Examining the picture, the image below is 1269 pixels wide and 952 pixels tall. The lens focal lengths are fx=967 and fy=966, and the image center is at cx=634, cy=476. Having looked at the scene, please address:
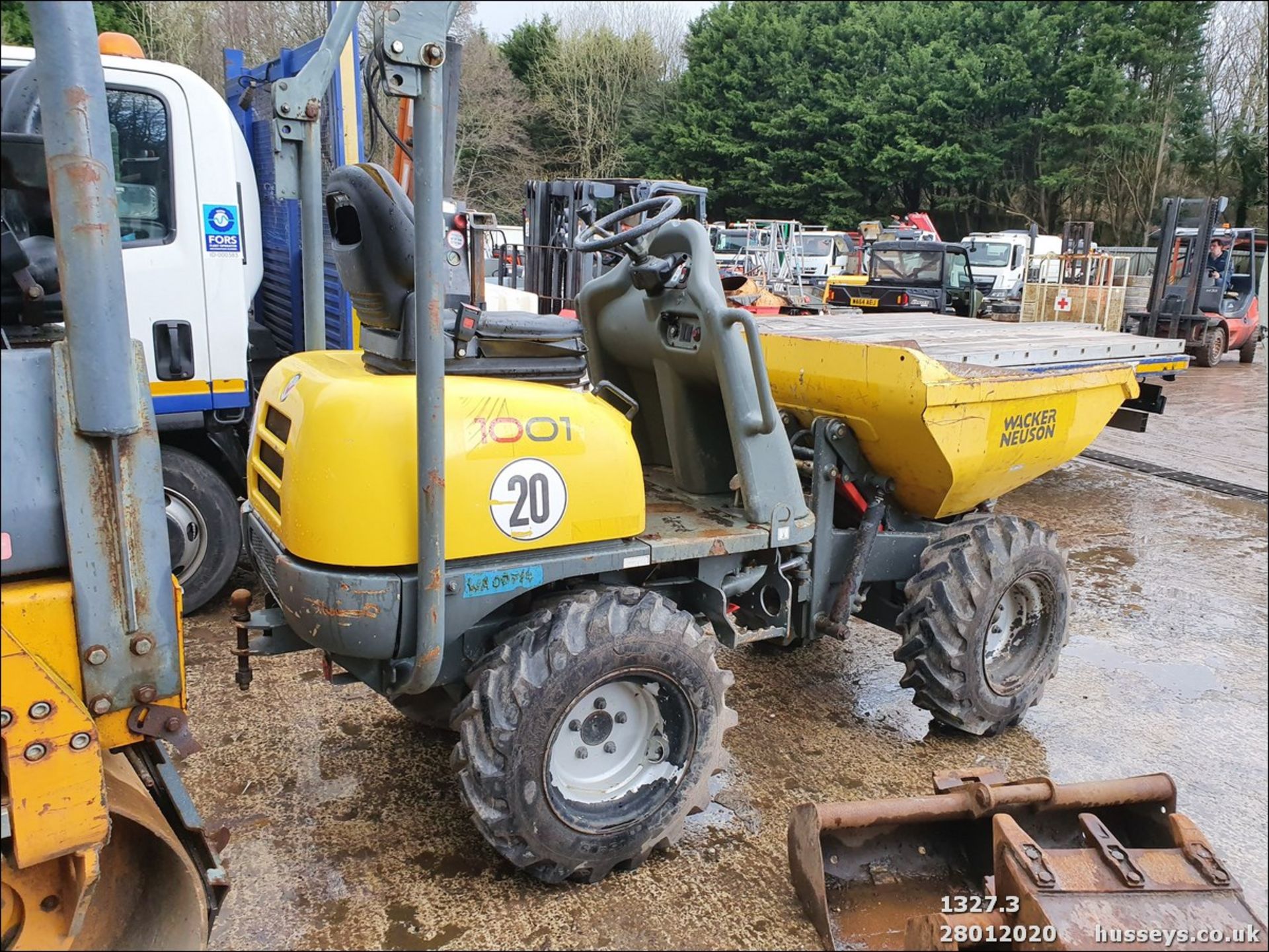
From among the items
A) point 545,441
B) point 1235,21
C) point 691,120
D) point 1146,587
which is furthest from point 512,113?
point 545,441

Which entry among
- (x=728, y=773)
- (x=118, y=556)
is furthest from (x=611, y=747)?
(x=118, y=556)

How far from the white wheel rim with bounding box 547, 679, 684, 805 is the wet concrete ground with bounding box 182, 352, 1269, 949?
304 millimetres

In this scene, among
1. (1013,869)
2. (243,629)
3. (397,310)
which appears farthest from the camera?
(243,629)

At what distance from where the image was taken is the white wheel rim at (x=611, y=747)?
9.55ft

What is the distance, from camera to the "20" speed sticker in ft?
8.70

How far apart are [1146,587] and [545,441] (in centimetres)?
480

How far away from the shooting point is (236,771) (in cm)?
358

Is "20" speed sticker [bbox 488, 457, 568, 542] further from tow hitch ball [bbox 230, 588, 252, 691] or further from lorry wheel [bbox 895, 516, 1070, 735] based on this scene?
lorry wheel [bbox 895, 516, 1070, 735]

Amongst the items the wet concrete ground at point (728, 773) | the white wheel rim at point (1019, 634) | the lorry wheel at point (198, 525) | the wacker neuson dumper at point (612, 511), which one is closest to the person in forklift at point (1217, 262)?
the wet concrete ground at point (728, 773)

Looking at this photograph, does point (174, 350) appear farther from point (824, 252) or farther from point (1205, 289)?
point (824, 252)

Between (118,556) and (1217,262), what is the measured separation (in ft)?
63.1

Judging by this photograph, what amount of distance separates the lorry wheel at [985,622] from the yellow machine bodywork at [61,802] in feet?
8.73

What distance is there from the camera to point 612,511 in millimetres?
2869

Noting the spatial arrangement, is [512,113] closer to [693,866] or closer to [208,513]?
[208,513]
